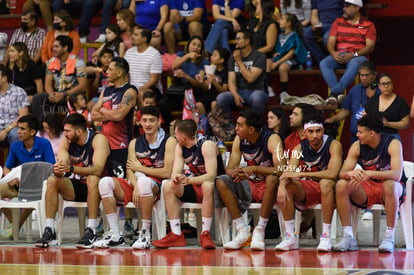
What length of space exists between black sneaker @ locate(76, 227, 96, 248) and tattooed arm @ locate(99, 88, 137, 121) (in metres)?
1.31

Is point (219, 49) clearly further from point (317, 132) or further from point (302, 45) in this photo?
point (317, 132)

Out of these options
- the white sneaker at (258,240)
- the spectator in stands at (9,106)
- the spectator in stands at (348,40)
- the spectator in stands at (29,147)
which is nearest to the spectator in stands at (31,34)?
the spectator in stands at (9,106)

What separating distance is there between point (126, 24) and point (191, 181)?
4321 millimetres

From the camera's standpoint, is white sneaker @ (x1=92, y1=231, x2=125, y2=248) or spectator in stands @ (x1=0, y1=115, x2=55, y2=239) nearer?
white sneaker @ (x1=92, y1=231, x2=125, y2=248)

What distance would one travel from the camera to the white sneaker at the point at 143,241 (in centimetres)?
1005

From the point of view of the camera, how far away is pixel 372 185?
9883mm

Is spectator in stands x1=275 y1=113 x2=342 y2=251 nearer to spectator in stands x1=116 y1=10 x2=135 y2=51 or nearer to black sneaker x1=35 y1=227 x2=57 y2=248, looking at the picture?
black sneaker x1=35 y1=227 x2=57 y2=248

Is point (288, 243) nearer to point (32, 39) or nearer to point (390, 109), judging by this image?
point (390, 109)

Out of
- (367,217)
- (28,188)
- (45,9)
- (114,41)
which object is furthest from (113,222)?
(45,9)

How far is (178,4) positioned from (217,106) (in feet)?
7.17

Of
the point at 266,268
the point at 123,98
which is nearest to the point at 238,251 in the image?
the point at 266,268

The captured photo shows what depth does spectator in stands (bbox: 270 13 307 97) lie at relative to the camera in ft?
44.0

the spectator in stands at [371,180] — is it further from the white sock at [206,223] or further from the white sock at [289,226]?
the white sock at [206,223]

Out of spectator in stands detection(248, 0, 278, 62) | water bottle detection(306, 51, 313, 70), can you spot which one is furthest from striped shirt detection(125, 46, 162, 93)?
water bottle detection(306, 51, 313, 70)
